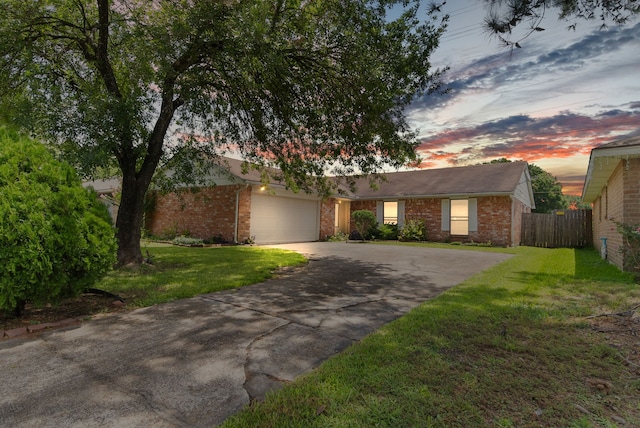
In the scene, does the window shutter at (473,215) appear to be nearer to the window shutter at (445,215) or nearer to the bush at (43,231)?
the window shutter at (445,215)

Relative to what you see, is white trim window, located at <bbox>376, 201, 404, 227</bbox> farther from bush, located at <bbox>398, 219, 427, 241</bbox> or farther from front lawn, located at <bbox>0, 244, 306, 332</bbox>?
front lawn, located at <bbox>0, 244, 306, 332</bbox>

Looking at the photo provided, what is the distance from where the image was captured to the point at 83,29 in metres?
8.19

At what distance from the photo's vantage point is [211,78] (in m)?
8.44

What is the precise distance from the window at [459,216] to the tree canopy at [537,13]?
15.8 metres

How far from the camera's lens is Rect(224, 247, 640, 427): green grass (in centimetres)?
220

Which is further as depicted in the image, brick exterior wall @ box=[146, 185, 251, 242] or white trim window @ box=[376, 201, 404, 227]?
white trim window @ box=[376, 201, 404, 227]

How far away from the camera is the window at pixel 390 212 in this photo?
21.7 meters

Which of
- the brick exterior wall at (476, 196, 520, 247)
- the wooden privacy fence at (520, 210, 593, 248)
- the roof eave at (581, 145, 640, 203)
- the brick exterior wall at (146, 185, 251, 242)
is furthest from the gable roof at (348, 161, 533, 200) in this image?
the brick exterior wall at (146, 185, 251, 242)

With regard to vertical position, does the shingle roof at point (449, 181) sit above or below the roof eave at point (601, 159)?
above

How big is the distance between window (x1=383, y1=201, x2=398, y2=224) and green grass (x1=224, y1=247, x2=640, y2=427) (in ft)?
55.7

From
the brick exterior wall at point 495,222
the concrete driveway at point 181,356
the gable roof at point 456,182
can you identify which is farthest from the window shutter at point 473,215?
the concrete driveway at point 181,356

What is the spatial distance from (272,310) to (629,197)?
853 cm

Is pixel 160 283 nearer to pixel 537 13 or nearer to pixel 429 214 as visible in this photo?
pixel 537 13

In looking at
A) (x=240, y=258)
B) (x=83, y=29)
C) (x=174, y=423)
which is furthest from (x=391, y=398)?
(x=83, y=29)
